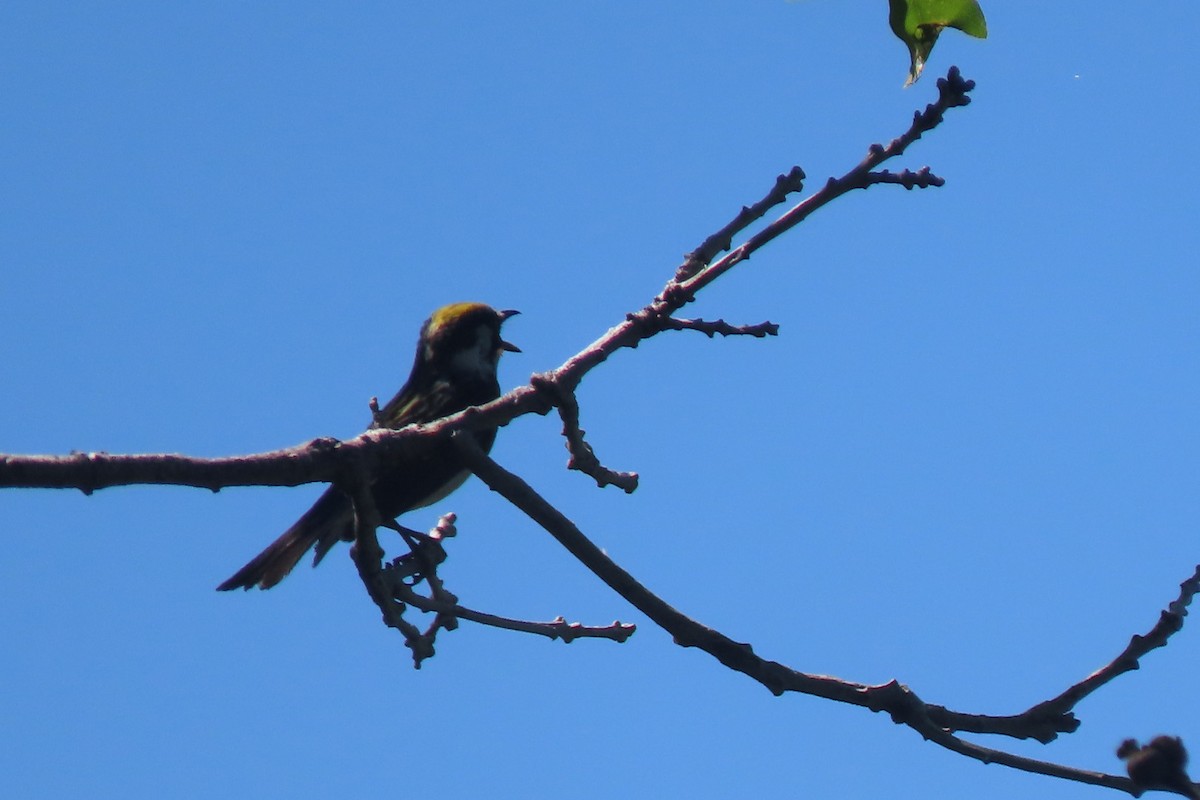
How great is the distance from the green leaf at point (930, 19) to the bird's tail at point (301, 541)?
232cm

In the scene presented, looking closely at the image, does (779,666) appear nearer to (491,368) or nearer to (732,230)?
(732,230)

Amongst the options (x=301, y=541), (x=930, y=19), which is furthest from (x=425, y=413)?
(x=930, y=19)

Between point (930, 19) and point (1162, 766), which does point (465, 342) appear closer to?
point (930, 19)

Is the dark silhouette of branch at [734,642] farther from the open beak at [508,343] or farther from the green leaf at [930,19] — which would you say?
the open beak at [508,343]

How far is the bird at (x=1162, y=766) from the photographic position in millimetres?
1294

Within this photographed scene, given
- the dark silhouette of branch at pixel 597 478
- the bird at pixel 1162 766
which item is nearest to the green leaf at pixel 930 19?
the dark silhouette of branch at pixel 597 478

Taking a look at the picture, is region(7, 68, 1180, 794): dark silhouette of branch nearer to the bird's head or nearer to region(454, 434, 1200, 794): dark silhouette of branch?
region(454, 434, 1200, 794): dark silhouette of branch

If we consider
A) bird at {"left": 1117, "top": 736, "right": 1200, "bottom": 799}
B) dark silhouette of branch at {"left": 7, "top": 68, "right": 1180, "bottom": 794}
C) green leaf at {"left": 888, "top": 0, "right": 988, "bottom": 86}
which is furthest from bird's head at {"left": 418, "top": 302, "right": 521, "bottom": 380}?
bird at {"left": 1117, "top": 736, "right": 1200, "bottom": 799}

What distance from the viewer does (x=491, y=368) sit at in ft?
20.8

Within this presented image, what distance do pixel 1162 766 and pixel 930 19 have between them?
5.11 ft

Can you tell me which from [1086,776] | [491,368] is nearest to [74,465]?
[1086,776]

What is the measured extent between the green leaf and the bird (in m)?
1.47

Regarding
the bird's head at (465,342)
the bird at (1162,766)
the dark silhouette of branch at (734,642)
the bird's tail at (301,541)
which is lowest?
the bird at (1162,766)

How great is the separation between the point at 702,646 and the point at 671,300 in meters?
0.81
